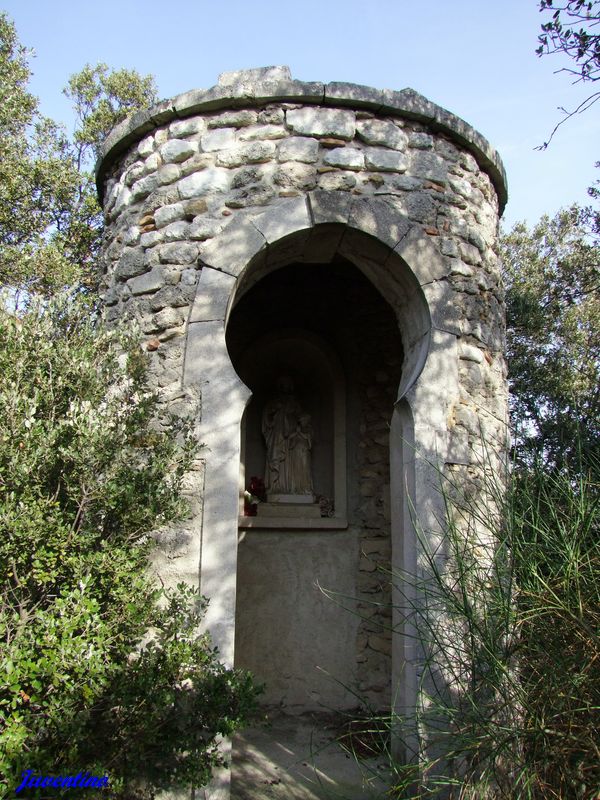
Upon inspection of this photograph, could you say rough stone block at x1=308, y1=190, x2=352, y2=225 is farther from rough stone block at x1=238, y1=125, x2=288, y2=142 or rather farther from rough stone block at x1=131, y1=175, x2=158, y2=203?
rough stone block at x1=131, y1=175, x2=158, y2=203

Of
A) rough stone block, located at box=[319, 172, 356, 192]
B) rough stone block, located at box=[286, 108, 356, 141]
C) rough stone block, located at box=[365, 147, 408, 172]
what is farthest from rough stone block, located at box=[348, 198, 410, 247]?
rough stone block, located at box=[286, 108, 356, 141]

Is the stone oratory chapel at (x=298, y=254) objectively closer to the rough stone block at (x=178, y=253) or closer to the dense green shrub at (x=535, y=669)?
the rough stone block at (x=178, y=253)

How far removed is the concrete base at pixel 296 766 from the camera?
453 cm

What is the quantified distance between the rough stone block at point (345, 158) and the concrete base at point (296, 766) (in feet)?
11.6

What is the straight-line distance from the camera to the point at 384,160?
4.70 m

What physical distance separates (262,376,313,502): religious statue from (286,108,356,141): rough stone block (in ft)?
9.76

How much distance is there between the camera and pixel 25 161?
10.4 meters

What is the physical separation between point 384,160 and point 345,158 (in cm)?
27

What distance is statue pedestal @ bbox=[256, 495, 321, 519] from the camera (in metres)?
6.72

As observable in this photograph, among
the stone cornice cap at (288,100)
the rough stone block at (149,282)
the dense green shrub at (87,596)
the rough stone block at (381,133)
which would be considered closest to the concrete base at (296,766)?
the dense green shrub at (87,596)

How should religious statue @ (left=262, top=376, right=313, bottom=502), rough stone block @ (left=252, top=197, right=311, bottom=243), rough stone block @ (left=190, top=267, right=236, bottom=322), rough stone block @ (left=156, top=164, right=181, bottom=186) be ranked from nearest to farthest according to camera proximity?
1. rough stone block @ (left=190, top=267, right=236, bottom=322)
2. rough stone block @ (left=252, top=197, right=311, bottom=243)
3. rough stone block @ (left=156, top=164, right=181, bottom=186)
4. religious statue @ (left=262, top=376, right=313, bottom=502)

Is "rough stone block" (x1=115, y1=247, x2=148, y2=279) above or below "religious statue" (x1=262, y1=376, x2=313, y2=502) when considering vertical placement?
above

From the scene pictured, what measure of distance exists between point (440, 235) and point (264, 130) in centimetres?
137

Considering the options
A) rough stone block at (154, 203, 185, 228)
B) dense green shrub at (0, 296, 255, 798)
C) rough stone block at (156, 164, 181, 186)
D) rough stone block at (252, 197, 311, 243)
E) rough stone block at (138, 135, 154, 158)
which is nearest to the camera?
dense green shrub at (0, 296, 255, 798)
